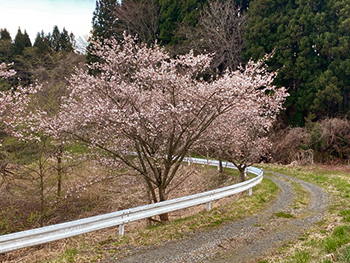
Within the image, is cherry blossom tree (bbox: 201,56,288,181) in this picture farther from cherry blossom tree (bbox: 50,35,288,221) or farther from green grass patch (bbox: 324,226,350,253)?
green grass patch (bbox: 324,226,350,253)

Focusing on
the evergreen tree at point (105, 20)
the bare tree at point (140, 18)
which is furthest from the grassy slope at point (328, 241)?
the evergreen tree at point (105, 20)

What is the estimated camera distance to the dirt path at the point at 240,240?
5.34 m

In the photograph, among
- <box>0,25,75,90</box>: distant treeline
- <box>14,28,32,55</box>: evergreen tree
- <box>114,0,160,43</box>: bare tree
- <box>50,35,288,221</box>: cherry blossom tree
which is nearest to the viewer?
<box>50,35,288,221</box>: cherry blossom tree

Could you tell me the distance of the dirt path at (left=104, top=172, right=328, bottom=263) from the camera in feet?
17.5

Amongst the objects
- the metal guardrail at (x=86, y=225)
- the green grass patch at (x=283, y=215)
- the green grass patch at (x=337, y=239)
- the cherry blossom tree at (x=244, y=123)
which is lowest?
the green grass patch at (x=283, y=215)

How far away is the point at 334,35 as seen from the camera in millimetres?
20000

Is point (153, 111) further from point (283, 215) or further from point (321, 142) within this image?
point (321, 142)

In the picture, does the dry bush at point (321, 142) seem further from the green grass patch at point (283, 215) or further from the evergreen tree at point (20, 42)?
the evergreen tree at point (20, 42)

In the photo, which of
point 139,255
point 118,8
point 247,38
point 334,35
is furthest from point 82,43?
point 139,255

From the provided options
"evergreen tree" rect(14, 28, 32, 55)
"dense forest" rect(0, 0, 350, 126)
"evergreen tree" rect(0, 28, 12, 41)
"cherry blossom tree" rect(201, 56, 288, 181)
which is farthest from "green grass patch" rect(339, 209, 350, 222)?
"evergreen tree" rect(0, 28, 12, 41)

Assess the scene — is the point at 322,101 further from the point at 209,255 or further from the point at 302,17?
the point at 209,255

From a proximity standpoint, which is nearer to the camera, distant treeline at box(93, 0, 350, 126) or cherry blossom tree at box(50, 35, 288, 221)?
cherry blossom tree at box(50, 35, 288, 221)

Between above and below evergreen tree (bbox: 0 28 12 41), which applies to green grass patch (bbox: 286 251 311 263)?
below

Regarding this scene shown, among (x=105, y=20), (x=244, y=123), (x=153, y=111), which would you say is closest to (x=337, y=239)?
(x=153, y=111)
